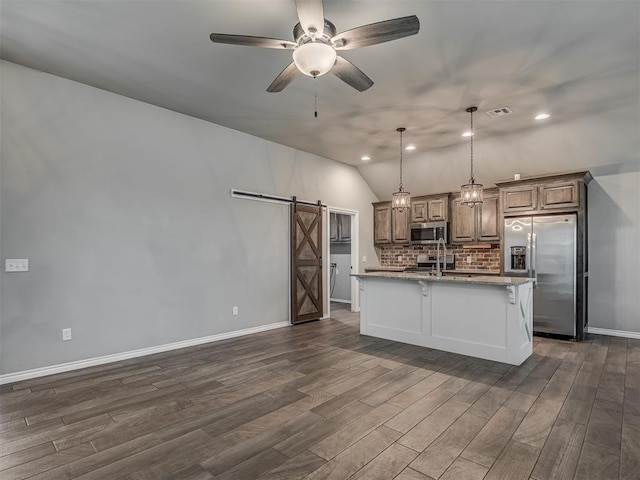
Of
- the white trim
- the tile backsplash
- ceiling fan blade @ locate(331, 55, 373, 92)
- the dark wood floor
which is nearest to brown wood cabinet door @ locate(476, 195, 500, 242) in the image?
the tile backsplash

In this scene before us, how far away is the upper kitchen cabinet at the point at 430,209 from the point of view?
6754 mm

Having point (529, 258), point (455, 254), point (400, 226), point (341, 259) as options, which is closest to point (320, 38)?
point (529, 258)

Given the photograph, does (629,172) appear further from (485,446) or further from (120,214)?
(120,214)

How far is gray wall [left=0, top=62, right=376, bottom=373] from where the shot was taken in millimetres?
3387

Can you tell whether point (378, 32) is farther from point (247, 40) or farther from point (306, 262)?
point (306, 262)

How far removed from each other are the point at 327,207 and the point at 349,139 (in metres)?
1.50

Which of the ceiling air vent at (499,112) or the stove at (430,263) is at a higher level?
the ceiling air vent at (499,112)

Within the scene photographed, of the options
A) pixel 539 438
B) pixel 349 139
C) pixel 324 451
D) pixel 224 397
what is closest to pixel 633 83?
pixel 349 139

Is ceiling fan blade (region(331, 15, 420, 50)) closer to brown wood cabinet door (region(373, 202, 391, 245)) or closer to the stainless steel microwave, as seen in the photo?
the stainless steel microwave

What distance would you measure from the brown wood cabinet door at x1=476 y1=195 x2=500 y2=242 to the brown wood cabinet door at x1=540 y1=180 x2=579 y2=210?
957 millimetres

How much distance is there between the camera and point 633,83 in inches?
142

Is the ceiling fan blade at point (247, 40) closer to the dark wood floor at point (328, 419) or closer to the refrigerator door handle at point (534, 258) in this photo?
the dark wood floor at point (328, 419)

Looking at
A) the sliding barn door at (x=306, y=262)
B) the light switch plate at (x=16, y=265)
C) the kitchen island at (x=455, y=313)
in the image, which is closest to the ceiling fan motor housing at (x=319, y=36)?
the kitchen island at (x=455, y=313)

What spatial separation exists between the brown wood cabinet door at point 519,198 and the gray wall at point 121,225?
12.2 ft
